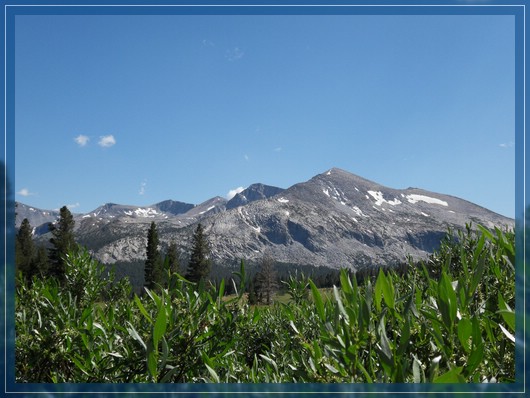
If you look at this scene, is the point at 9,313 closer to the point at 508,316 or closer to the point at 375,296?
the point at 375,296

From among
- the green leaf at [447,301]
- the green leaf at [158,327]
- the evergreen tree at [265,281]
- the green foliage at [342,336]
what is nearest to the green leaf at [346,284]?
the green foliage at [342,336]

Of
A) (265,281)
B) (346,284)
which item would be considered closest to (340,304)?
(346,284)

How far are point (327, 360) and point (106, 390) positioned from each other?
2.72 feet

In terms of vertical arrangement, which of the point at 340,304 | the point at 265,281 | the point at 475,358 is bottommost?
the point at 265,281

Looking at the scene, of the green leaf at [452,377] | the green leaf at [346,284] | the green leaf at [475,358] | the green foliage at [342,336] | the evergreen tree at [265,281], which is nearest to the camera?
the green leaf at [452,377]

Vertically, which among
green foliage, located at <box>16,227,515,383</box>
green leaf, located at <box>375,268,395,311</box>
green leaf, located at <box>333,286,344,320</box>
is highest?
green leaf, located at <box>375,268,395,311</box>

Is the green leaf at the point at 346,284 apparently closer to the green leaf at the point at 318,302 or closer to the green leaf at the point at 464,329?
the green leaf at the point at 318,302

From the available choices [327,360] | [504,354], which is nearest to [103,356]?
[327,360]

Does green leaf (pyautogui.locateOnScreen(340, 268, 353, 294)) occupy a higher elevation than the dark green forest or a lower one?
higher

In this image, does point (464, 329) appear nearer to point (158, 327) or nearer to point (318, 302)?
point (318, 302)

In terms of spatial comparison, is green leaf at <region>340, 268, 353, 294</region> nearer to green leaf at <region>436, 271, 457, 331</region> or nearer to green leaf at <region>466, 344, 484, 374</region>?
green leaf at <region>436, 271, 457, 331</region>

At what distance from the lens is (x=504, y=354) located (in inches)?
71.8

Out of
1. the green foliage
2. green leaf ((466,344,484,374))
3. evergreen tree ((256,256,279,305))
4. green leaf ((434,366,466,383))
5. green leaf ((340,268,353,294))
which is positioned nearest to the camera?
green leaf ((434,366,466,383))

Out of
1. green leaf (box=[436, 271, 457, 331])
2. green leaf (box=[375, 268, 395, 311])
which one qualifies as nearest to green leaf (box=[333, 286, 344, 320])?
green leaf (box=[375, 268, 395, 311])
